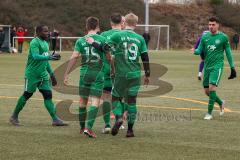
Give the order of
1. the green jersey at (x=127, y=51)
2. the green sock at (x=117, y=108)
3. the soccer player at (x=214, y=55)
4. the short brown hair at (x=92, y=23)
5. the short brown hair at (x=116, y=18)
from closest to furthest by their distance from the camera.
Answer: the short brown hair at (x=92, y=23) → the green jersey at (x=127, y=51) → the green sock at (x=117, y=108) → the short brown hair at (x=116, y=18) → the soccer player at (x=214, y=55)

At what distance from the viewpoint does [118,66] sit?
1095 centimetres

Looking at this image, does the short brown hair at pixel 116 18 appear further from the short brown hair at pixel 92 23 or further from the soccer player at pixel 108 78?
the short brown hair at pixel 92 23

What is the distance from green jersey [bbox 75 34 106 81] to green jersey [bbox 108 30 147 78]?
235 mm

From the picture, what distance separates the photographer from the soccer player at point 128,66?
10.7 m

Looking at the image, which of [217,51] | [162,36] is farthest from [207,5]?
[217,51]

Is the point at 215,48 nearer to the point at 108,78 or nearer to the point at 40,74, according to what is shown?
the point at 108,78

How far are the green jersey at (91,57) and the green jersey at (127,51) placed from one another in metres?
0.24

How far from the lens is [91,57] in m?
10.7

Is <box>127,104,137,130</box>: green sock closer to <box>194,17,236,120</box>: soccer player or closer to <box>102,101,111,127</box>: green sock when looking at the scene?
<box>102,101,111,127</box>: green sock

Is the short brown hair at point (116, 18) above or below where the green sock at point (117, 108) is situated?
above

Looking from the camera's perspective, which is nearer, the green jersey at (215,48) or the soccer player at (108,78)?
the soccer player at (108,78)

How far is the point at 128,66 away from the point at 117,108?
28.0 inches

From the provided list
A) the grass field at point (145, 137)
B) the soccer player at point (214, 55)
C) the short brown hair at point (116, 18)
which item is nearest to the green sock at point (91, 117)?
the grass field at point (145, 137)

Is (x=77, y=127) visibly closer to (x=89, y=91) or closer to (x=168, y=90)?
(x=89, y=91)
